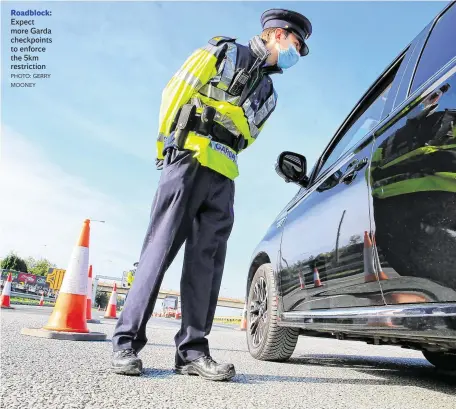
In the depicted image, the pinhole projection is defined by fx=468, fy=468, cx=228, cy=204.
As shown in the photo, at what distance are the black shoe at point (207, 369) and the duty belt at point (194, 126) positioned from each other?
3.56 feet

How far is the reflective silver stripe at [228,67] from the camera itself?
2471 mm

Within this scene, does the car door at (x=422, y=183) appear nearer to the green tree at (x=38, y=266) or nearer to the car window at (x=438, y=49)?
the car window at (x=438, y=49)

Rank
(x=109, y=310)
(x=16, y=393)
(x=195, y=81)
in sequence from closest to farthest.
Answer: (x=16, y=393) → (x=195, y=81) → (x=109, y=310)

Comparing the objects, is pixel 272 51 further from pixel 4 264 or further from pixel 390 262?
pixel 4 264

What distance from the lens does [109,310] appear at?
34.4 feet

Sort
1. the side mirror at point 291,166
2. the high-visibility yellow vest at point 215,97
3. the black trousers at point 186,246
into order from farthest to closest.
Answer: the side mirror at point 291,166
the high-visibility yellow vest at point 215,97
the black trousers at point 186,246

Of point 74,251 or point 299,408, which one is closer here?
point 299,408

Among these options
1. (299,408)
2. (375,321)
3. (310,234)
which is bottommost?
(299,408)

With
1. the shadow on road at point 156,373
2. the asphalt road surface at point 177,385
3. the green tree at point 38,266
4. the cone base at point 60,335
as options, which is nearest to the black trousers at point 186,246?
the shadow on road at point 156,373

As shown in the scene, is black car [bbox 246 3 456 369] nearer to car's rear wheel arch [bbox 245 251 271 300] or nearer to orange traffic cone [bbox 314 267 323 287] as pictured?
orange traffic cone [bbox 314 267 323 287]

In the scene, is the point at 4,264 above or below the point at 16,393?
above

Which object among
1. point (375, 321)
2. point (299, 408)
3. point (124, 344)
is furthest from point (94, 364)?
point (375, 321)

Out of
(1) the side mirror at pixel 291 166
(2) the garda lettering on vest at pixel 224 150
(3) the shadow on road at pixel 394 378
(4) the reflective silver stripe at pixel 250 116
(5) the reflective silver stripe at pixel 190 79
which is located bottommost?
(3) the shadow on road at pixel 394 378

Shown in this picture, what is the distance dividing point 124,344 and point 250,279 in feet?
6.80
